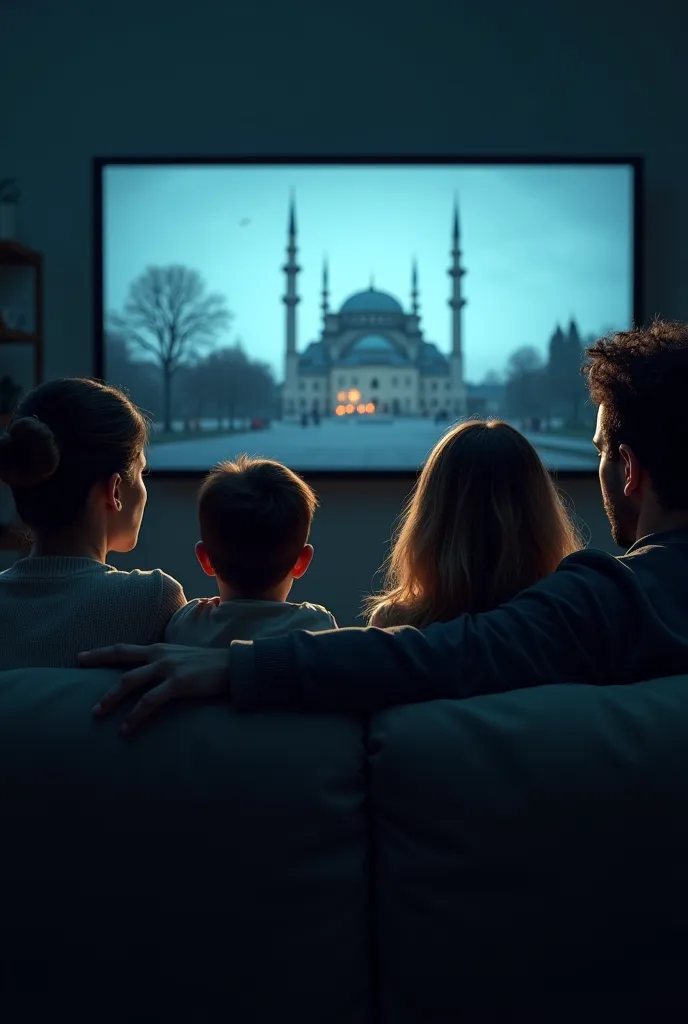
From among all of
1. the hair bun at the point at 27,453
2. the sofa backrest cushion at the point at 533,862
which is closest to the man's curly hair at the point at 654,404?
the sofa backrest cushion at the point at 533,862

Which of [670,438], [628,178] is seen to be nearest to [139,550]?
[628,178]

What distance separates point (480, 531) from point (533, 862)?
0.53 metres

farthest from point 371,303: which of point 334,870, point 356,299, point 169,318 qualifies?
point 334,870

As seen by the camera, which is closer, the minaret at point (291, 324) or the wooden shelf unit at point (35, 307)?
the wooden shelf unit at point (35, 307)

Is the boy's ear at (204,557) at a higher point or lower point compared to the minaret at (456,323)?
lower

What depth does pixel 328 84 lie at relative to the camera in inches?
145

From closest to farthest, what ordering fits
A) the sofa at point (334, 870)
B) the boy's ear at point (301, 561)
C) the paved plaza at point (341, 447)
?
1. the sofa at point (334, 870)
2. the boy's ear at point (301, 561)
3. the paved plaza at point (341, 447)

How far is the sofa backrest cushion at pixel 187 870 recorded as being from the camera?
84cm

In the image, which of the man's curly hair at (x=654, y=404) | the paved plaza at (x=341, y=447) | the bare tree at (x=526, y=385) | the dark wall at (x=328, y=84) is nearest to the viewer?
the man's curly hair at (x=654, y=404)

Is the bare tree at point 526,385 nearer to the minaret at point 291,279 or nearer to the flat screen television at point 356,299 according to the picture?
the flat screen television at point 356,299

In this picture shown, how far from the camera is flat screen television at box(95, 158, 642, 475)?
370cm

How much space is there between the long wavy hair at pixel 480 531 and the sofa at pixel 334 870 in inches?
16.9

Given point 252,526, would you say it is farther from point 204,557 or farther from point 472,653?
point 472,653

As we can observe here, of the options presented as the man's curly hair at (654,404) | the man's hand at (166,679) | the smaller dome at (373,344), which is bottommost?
the man's hand at (166,679)
